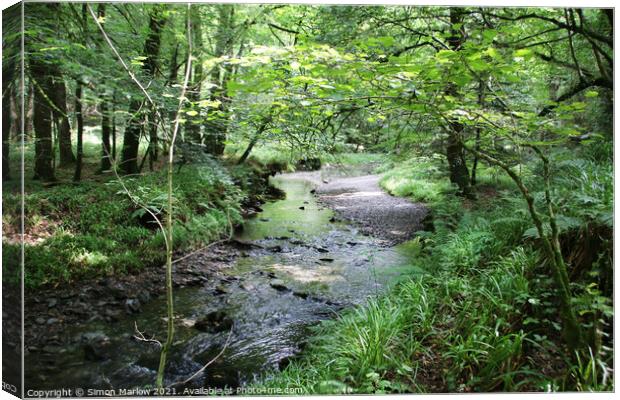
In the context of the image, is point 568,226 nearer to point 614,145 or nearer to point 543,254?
point 543,254

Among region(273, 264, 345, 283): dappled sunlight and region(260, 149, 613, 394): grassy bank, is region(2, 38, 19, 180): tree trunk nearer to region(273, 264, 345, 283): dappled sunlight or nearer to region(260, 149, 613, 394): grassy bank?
region(260, 149, 613, 394): grassy bank

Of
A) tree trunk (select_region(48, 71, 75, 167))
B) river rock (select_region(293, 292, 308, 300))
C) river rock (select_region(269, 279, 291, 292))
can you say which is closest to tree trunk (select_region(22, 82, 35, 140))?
tree trunk (select_region(48, 71, 75, 167))

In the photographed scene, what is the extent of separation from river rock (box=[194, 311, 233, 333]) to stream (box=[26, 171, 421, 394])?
10 mm

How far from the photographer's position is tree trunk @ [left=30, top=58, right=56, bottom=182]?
262 cm

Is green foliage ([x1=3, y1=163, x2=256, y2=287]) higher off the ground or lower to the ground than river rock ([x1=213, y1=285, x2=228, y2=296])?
higher

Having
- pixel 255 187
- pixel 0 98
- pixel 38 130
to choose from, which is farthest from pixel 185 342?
pixel 0 98

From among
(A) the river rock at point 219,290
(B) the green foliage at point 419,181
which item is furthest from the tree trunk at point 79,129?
(B) the green foliage at point 419,181

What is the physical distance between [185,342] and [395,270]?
7.01 ft

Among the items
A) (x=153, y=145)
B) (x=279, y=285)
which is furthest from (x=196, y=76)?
(x=279, y=285)

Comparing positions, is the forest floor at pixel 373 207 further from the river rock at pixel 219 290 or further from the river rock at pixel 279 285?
the river rock at pixel 219 290

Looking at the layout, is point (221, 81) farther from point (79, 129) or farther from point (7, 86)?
point (7, 86)

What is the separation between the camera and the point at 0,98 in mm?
2535

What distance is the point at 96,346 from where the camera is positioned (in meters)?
3.18

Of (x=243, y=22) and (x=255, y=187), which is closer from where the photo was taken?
(x=243, y=22)
